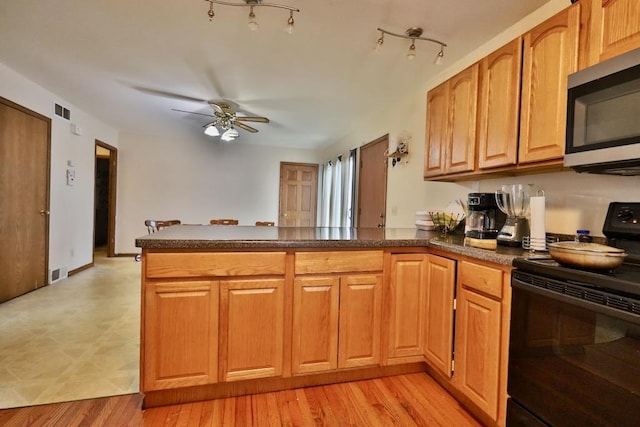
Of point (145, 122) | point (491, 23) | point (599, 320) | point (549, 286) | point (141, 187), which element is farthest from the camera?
point (141, 187)

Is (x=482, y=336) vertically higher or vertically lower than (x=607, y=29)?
lower

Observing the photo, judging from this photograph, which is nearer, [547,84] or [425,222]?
[547,84]

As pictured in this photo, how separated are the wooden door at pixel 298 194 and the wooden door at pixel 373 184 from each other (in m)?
2.30

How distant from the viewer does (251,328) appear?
172 cm

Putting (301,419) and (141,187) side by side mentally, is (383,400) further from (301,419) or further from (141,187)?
(141,187)

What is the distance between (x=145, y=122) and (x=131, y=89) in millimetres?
1606

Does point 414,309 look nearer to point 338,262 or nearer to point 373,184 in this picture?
point 338,262

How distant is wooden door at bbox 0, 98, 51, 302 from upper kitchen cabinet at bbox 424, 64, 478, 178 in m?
4.04

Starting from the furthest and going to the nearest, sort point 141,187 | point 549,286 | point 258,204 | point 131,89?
1. point 258,204
2. point 141,187
3. point 131,89
4. point 549,286

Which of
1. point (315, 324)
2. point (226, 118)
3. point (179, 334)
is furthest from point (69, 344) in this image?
point (226, 118)

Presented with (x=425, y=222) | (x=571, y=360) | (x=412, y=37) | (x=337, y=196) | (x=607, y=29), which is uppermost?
(x=412, y=37)

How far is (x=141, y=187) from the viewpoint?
591cm

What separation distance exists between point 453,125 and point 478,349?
148cm

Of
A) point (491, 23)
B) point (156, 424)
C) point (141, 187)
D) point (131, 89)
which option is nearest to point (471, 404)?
point (156, 424)
